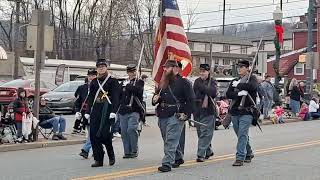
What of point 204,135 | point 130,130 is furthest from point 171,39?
point 204,135

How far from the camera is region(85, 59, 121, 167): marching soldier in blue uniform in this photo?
1052cm

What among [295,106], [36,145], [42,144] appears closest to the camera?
[36,145]

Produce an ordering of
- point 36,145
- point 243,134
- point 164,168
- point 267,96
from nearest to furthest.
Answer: point 164,168 → point 243,134 → point 36,145 → point 267,96

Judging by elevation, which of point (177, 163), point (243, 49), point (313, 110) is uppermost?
point (243, 49)

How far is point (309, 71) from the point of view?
26781 mm

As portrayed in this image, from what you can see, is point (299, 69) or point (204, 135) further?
point (299, 69)

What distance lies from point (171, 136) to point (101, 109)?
1359 mm

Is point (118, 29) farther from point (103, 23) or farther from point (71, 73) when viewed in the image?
point (71, 73)

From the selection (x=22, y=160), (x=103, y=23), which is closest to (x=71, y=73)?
(x=103, y=23)

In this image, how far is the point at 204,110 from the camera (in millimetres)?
11469

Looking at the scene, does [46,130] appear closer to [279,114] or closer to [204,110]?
[204,110]

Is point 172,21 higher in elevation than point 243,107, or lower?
higher

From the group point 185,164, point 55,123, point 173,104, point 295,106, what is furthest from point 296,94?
point 173,104

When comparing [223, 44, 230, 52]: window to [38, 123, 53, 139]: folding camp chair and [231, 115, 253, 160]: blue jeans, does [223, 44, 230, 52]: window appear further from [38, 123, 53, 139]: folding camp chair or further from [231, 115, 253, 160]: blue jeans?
[231, 115, 253, 160]: blue jeans
